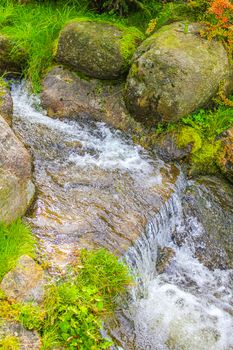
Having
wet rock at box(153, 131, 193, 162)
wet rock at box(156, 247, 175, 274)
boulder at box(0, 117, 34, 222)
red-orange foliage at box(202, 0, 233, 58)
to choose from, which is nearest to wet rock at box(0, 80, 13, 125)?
boulder at box(0, 117, 34, 222)

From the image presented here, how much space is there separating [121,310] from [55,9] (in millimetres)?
6526

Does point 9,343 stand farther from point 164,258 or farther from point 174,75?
point 174,75

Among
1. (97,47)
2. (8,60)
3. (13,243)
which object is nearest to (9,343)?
(13,243)

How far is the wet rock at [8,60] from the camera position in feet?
23.8

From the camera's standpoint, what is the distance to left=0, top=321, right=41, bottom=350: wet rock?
325 centimetres

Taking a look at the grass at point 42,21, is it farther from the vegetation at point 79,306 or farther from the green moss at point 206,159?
the vegetation at point 79,306

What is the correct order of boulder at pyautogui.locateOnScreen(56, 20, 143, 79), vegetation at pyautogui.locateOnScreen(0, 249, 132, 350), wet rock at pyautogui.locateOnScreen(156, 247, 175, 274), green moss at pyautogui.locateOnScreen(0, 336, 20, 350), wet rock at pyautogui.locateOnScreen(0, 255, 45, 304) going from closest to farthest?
green moss at pyautogui.locateOnScreen(0, 336, 20, 350), vegetation at pyautogui.locateOnScreen(0, 249, 132, 350), wet rock at pyautogui.locateOnScreen(0, 255, 45, 304), wet rock at pyautogui.locateOnScreen(156, 247, 175, 274), boulder at pyautogui.locateOnScreen(56, 20, 143, 79)

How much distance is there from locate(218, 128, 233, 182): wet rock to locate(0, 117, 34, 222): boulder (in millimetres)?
3020

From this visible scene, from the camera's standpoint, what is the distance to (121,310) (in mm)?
4012

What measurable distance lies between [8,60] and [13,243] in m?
4.43

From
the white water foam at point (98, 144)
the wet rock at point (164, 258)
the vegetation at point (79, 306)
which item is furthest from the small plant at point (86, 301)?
the white water foam at point (98, 144)

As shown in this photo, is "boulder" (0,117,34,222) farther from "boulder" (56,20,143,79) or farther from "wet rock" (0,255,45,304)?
"boulder" (56,20,143,79)

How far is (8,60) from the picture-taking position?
7328mm

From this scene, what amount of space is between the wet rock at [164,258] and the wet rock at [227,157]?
1549mm
